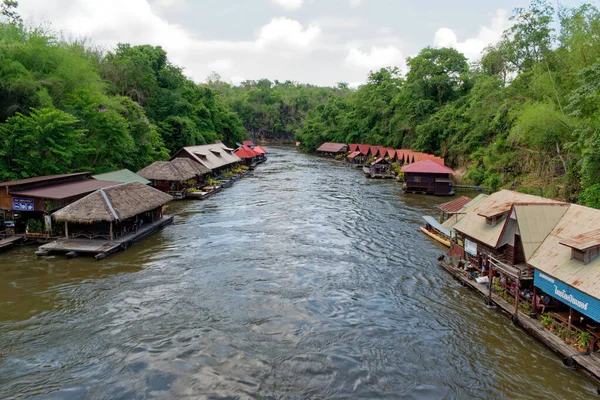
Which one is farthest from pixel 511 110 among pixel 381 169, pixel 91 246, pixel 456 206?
pixel 91 246

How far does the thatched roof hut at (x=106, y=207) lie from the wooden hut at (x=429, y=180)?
3125cm

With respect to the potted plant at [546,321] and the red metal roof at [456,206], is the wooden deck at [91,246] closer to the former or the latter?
the red metal roof at [456,206]

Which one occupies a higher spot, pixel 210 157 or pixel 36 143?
pixel 36 143

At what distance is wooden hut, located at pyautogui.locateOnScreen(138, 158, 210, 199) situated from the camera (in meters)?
40.6

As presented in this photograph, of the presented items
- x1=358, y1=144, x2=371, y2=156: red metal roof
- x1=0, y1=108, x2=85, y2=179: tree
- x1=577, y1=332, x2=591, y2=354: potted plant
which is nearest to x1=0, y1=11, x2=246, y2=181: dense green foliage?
x1=0, y1=108, x2=85, y2=179: tree

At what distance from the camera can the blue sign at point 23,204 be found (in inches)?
979

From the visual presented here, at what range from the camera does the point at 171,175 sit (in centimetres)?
4066

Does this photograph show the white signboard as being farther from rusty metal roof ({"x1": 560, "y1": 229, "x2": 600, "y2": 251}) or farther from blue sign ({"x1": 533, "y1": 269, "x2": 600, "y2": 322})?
rusty metal roof ({"x1": 560, "y1": 229, "x2": 600, "y2": 251})

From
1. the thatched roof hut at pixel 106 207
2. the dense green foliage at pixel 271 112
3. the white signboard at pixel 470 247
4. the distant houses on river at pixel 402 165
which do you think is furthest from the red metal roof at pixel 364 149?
the white signboard at pixel 470 247

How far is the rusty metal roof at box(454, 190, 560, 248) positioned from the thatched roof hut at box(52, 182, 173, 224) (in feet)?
66.1

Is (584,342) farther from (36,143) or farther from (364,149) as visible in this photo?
(364,149)

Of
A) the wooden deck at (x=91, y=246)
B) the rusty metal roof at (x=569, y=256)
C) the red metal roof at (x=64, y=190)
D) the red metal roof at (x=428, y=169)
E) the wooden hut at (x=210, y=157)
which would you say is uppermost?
the wooden hut at (x=210, y=157)

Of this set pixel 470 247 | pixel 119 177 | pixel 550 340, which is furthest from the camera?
pixel 119 177

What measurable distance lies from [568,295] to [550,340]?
182 centimetres
